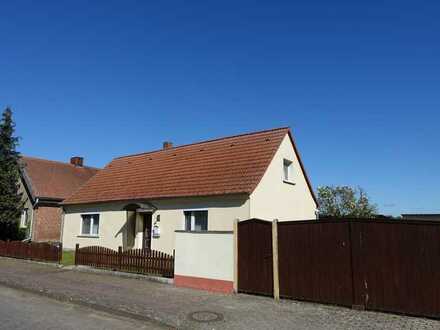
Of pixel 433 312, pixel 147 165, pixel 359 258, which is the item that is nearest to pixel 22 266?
pixel 147 165

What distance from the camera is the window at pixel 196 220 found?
58.0 ft

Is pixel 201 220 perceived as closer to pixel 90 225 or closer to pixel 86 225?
pixel 90 225

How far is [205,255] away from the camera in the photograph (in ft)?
40.0

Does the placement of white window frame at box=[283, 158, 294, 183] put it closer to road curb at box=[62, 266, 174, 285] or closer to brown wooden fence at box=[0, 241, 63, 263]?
road curb at box=[62, 266, 174, 285]

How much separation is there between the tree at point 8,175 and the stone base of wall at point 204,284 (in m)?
17.9

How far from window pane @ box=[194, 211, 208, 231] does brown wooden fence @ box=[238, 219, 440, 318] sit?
6.56 meters


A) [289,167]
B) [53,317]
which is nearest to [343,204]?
[289,167]

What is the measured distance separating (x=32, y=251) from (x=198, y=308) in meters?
13.8

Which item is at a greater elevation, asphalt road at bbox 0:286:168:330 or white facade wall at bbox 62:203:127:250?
white facade wall at bbox 62:203:127:250

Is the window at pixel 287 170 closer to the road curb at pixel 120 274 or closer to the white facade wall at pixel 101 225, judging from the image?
the white facade wall at pixel 101 225

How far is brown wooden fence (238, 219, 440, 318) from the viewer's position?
27.9 ft

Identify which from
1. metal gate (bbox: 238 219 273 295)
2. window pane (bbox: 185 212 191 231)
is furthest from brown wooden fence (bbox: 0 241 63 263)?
metal gate (bbox: 238 219 273 295)

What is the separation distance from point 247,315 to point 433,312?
3.99 meters

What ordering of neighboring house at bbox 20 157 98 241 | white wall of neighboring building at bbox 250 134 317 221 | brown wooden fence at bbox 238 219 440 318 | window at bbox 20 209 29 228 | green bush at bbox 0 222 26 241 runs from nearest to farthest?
brown wooden fence at bbox 238 219 440 318, white wall of neighboring building at bbox 250 134 317 221, green bush at bbox 0 222 26 241, neighboring house at bbox 20 157 98 241, window at bbox 20 209 29 228
